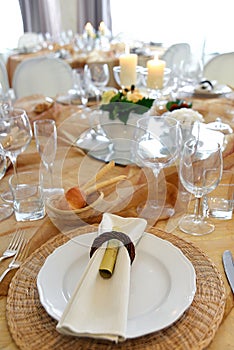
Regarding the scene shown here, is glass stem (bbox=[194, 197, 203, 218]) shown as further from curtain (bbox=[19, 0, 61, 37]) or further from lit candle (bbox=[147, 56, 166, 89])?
curtain (bbox=[19, 0, 61, 37])

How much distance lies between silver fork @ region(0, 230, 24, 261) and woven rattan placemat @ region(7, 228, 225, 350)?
7 cm

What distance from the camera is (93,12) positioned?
562 centimetres

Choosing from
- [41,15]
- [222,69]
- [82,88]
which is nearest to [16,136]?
[82,88]

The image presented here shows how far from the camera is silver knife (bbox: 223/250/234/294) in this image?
0.66 metres

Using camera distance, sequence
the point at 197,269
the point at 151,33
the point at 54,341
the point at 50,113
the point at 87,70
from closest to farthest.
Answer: the point at 54,341, the point at 197,269, the point at 50,113, the point at 87,70, the point at 151,33

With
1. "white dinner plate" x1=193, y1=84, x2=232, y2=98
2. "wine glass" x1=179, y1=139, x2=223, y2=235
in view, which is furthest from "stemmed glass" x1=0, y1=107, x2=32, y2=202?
"white dinner plate" x1=193, y1=84, x2=232, y2=98

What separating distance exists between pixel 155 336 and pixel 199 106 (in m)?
1.14

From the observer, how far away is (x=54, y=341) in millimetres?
529

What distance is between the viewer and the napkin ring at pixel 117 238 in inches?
26.1

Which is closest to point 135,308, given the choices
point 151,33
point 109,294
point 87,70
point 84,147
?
point 109,294

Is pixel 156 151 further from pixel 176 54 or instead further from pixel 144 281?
pixel 176 54

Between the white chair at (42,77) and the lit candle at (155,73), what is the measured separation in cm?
80

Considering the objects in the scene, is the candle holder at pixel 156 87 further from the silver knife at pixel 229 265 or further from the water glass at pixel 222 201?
the silver knife at pixel 229 265

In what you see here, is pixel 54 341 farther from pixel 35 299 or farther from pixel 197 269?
pixel 197 269
